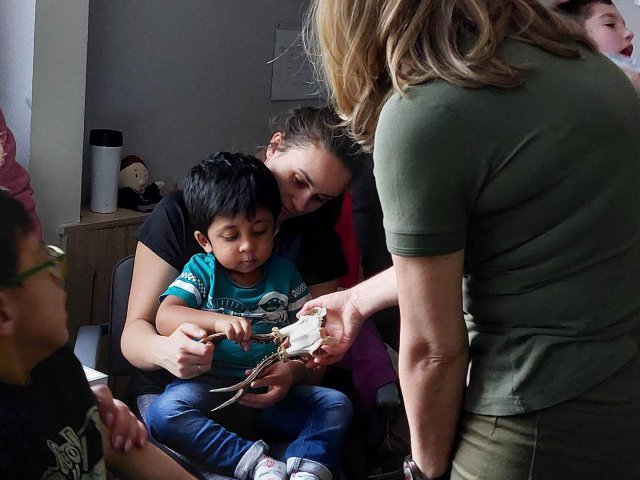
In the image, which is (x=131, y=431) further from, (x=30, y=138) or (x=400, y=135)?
(x=30, y=138)

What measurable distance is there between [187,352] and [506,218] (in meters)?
0.85

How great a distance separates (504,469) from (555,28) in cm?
56

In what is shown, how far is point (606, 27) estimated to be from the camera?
2312 mm

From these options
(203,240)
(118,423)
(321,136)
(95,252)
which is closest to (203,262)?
(203,240)

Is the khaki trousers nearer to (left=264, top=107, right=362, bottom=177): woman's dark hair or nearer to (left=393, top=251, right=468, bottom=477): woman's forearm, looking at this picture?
(left=393, top=251, right=468, bottom=477): woman's forearm

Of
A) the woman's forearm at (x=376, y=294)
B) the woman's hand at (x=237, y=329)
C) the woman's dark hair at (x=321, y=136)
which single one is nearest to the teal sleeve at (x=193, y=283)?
the woman's hand at (x=237, y=329)

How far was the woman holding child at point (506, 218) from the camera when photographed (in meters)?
1.03

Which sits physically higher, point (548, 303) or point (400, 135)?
point (400, 135)

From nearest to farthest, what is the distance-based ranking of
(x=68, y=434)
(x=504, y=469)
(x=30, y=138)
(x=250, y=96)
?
1. (x=68, y=434)
2. (x=504, y=469)
3. (x=30, y=138)
4. (x=250, y=96)

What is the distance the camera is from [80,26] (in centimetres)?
226

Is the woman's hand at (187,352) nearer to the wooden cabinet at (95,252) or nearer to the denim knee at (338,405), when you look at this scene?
the denim knee at (338,405)

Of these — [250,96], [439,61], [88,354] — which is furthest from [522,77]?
[250,96]

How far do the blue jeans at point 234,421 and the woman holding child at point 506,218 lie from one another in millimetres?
633

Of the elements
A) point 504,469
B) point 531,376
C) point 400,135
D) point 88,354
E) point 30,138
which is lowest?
point 88,354
